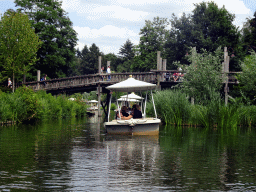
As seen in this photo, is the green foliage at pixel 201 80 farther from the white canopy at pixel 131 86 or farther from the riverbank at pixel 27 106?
the riverbank at pixel 27 106

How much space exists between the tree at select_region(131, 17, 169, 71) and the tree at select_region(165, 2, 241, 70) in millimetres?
8081

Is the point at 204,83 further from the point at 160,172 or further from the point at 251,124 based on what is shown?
the point at 160,172

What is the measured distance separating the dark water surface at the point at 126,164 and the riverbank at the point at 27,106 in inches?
430

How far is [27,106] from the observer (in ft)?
117

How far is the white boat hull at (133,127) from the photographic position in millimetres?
24589

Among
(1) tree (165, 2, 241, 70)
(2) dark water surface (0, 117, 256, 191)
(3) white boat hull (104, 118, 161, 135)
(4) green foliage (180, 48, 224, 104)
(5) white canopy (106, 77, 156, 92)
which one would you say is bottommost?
(2) dark water surface (0, 117, 256, 191)

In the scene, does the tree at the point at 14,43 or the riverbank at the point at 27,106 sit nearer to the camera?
the riverbank at the point at 27,106

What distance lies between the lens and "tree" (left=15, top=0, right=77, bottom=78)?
61750mm

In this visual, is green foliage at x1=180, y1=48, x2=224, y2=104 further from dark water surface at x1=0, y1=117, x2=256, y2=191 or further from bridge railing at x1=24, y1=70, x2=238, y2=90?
dark water surface at x1=0, y1=117, x2=256, y2=191

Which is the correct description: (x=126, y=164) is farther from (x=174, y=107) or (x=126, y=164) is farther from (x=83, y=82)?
(x=83, y=82)

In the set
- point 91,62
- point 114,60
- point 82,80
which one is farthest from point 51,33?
point 114,60

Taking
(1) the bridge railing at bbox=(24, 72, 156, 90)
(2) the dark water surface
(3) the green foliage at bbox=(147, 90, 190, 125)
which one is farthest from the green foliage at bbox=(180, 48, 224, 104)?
(2) the dark water surface

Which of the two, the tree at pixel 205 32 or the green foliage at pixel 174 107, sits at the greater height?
the tree at pixel 205 32

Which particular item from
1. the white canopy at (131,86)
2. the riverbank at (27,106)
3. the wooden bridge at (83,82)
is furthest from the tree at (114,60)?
the white canopy at (131,86)
